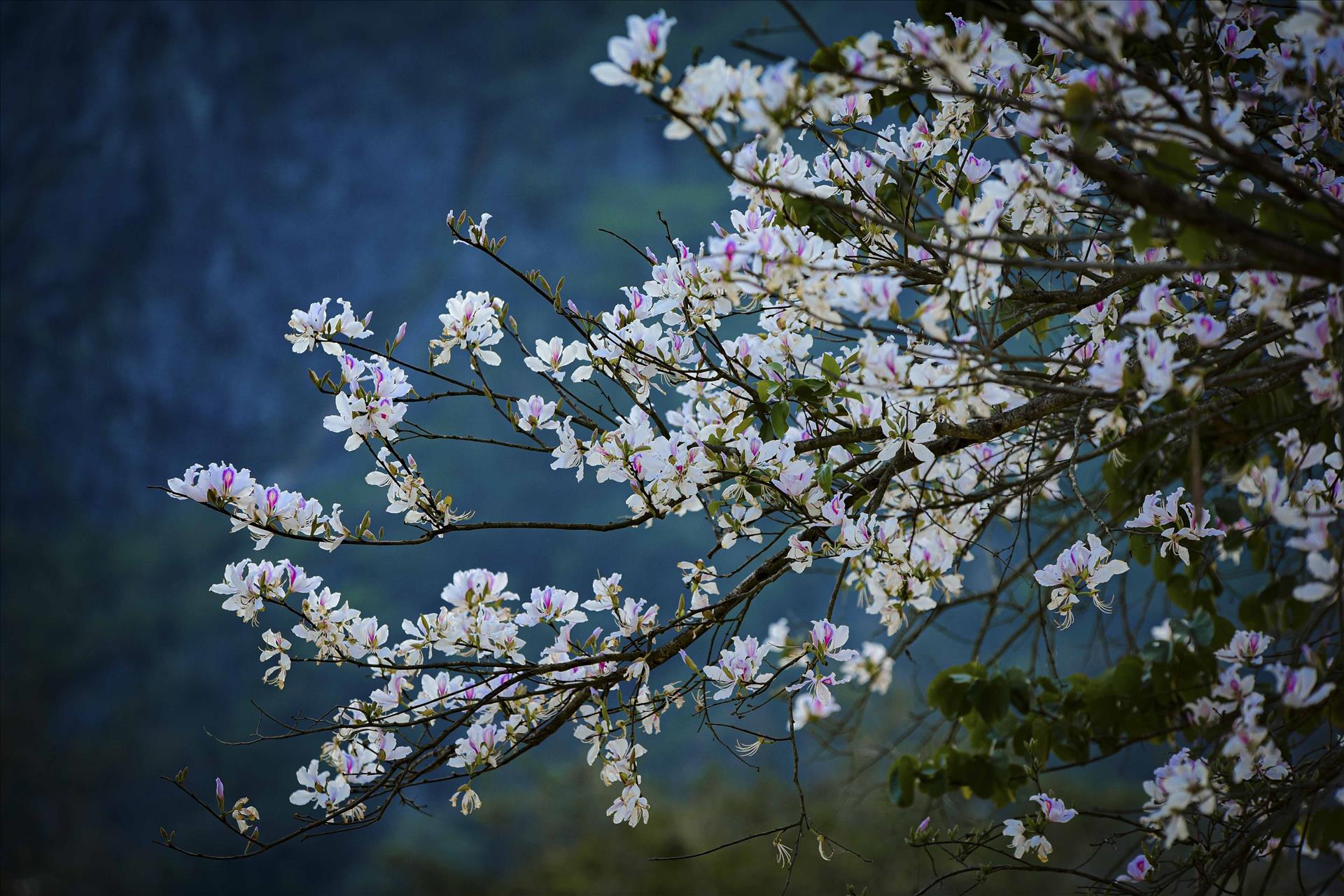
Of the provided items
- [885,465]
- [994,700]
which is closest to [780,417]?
[885,465]

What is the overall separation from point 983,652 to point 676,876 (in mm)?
1821

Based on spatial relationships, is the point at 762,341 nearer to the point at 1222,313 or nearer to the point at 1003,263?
the point at 1003,263

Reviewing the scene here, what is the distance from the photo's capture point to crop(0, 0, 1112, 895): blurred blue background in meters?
3.78

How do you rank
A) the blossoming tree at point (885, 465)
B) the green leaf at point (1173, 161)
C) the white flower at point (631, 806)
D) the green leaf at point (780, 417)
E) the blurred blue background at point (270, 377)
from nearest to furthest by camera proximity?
the green leaf at point (1173, 161), the blossoming tree at point (885, 465), the green leaf at point (780, 417), the white flower at point (631, 806), the blurred blue background at point (270, 377)

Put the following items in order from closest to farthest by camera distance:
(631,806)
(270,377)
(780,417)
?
(780,417) < (631,806) < (270,377)

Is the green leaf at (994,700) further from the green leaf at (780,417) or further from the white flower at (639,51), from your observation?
the white flower at (639,51)

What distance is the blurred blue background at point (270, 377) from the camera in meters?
3.78

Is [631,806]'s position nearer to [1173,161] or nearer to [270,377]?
[1173,161]

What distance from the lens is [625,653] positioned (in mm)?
1124

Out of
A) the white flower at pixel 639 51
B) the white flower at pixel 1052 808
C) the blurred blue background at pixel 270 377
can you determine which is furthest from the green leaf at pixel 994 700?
the blurred blue background at pixel 270 377

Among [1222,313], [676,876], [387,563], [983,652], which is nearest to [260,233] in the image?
[387,563]

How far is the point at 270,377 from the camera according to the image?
4.36m

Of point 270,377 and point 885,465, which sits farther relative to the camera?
point 270,377

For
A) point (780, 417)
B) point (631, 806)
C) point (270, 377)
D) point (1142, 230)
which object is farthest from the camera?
point (270, 377)
